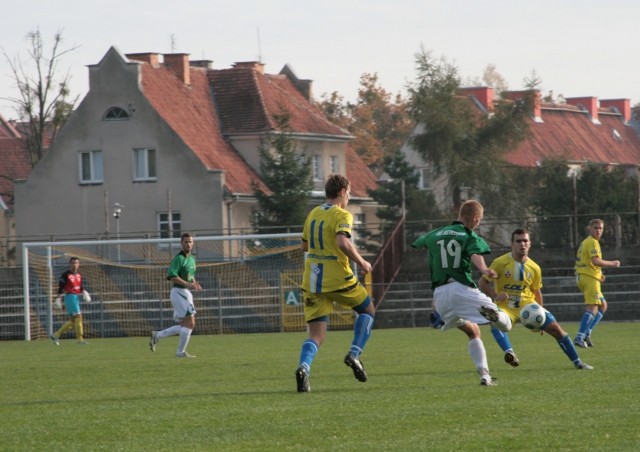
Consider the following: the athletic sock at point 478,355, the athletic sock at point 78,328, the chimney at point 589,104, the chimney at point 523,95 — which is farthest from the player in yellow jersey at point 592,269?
the chimney at point 589,104

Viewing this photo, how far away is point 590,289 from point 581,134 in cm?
6379

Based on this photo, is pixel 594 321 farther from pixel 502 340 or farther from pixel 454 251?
pixel 454 251

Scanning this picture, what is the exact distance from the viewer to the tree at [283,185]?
4684cm

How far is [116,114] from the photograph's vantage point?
5541cm

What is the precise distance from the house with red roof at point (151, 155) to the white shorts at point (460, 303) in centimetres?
4096

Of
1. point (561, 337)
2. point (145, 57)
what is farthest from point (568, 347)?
point (145, 57)

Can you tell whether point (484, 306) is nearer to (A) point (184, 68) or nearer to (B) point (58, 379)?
(B) point (58, 379)

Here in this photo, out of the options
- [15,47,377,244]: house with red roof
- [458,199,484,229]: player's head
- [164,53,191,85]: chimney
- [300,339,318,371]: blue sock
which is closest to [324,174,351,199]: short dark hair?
[458,199,484,229]: player's head

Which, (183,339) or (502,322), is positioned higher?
(502,322)

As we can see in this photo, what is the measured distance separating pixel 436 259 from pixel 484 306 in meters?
0.60

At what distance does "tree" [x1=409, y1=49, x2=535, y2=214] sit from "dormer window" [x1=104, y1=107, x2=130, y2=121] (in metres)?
11.6

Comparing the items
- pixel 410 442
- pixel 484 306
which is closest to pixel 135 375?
pixel 484 306

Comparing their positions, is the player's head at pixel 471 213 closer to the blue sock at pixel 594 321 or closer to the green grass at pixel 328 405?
the green grass at pixel 328 405

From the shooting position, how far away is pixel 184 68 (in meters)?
58.0
